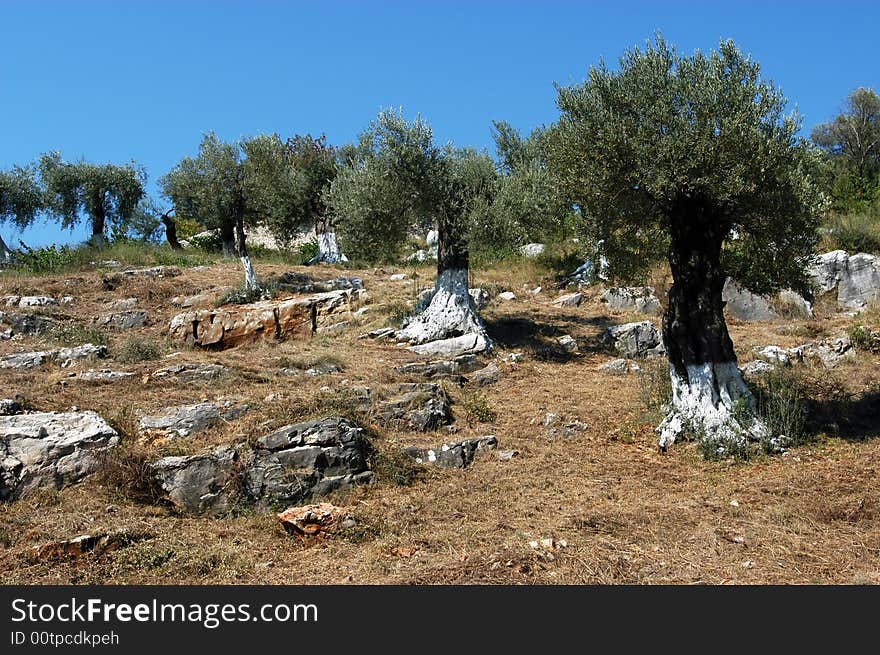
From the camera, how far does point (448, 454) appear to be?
1243 centimetres

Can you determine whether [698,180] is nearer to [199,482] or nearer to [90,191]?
[199,482]

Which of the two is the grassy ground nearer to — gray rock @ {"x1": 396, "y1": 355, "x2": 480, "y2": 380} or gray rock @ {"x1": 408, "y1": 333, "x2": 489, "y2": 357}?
gray rock @ {"x1": 396, "y1": 355, "x2": 480, "y2": 380}

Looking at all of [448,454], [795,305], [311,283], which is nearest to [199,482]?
[448,454]

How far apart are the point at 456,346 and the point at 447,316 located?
115cm

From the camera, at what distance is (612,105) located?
13750mm

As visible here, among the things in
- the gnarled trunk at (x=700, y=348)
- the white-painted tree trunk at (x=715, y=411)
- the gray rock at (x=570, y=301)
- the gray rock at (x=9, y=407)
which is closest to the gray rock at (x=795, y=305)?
the gray rock at (x=570, y=301)

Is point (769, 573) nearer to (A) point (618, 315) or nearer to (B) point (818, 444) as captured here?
(B) point (818, 444)

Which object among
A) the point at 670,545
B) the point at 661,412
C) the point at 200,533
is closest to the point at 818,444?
the point at 661,412

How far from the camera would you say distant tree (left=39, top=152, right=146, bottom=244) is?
113ft

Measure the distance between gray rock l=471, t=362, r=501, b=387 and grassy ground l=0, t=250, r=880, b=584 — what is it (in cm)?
25

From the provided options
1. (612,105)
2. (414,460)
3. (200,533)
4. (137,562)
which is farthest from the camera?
(612,105)

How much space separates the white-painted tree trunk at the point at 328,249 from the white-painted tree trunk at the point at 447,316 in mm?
14314

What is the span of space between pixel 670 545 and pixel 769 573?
120 cm

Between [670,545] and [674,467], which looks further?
[674,467]
